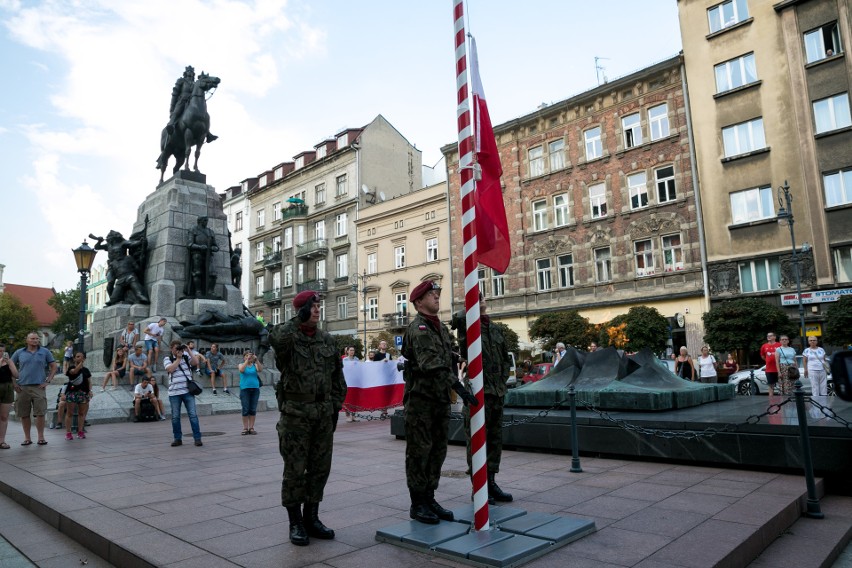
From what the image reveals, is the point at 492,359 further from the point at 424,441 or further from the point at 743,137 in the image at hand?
the point at 743,137

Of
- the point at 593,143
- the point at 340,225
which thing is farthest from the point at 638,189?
the point at 340,225

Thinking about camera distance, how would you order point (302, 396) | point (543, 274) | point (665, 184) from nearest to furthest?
point (302, 396)
point (665, 184)
point (543, 274)

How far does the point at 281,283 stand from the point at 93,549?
169 feet

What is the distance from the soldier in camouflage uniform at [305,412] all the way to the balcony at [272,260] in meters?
51.8

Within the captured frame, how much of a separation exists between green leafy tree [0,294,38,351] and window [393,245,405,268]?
136 feet

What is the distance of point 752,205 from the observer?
2730 cm

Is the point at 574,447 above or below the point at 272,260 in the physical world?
below

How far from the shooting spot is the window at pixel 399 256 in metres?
44.2

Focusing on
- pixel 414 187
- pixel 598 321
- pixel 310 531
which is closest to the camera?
pixel 310 531

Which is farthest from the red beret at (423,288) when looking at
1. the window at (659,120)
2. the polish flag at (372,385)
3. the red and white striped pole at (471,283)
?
the window at (659,120)

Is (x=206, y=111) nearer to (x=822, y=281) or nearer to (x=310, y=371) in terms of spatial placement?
(x=310, y=371)

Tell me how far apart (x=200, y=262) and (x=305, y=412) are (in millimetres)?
14648

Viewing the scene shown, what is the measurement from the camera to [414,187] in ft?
175

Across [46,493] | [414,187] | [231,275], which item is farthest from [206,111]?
[414,187]
